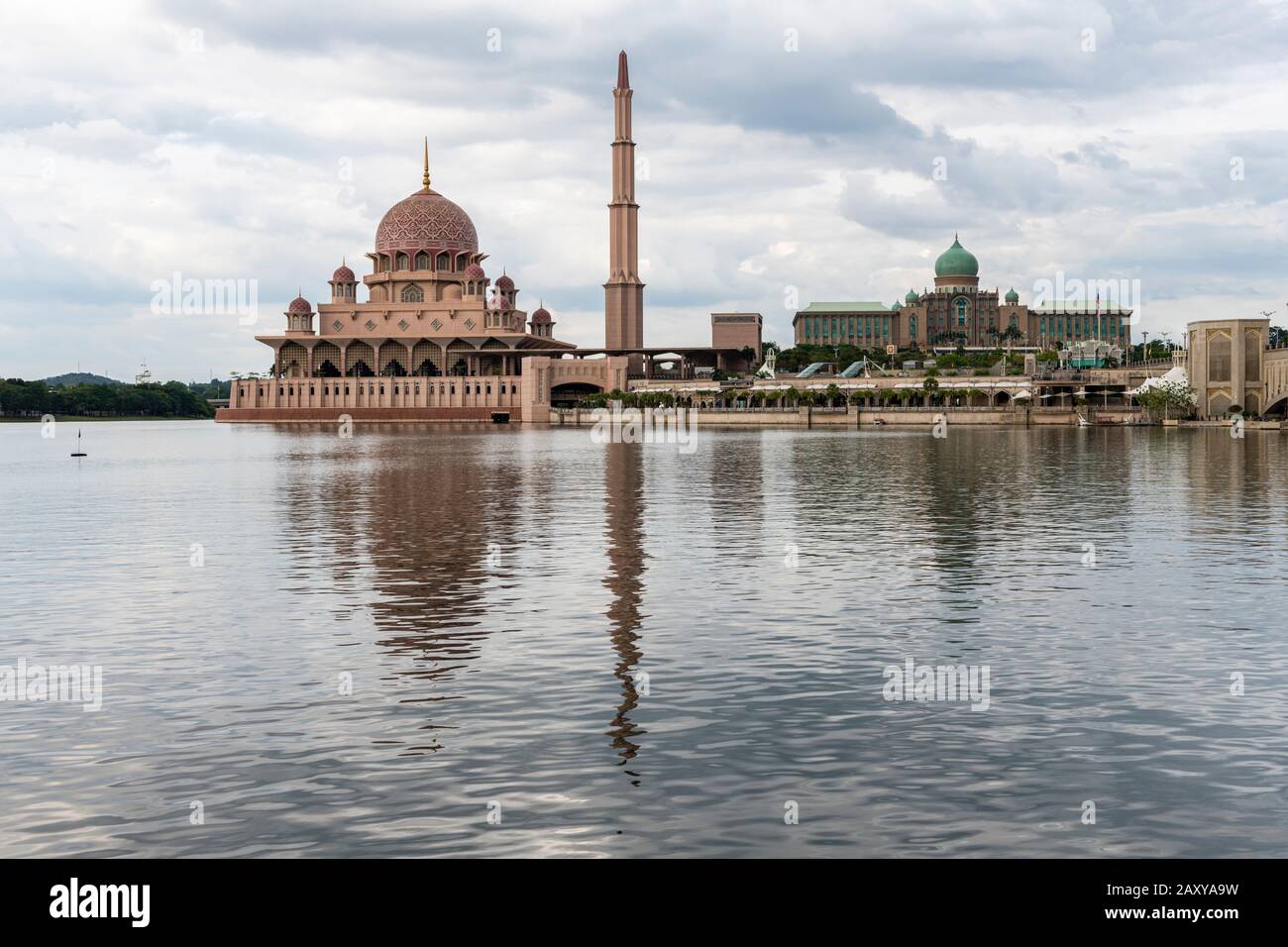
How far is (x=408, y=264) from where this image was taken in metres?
182

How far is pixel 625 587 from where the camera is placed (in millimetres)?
23203

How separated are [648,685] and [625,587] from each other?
7881 millimetres

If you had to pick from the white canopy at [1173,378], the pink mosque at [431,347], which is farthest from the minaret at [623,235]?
the white canopy at [1173,378]

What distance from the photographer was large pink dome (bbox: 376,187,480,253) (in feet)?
595

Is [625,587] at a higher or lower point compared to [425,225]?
lower

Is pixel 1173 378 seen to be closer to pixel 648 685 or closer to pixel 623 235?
pixel 623 235

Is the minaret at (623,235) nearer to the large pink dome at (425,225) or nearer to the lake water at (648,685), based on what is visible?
the large pink dome at (425,225)

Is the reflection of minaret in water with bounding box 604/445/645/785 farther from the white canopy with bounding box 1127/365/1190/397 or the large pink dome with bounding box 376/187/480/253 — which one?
the large pink dome with bounding box 376/187/480/253

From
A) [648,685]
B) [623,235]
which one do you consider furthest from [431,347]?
[648,685]

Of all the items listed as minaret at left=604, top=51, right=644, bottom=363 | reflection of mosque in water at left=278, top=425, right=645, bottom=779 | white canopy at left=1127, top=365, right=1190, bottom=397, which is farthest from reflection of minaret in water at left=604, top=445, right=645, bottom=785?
minaret at left=604, top=51, right=644, bottom=363

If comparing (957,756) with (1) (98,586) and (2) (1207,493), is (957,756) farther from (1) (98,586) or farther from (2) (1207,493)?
(2) (1207,493)

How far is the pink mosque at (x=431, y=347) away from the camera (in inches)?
6954
